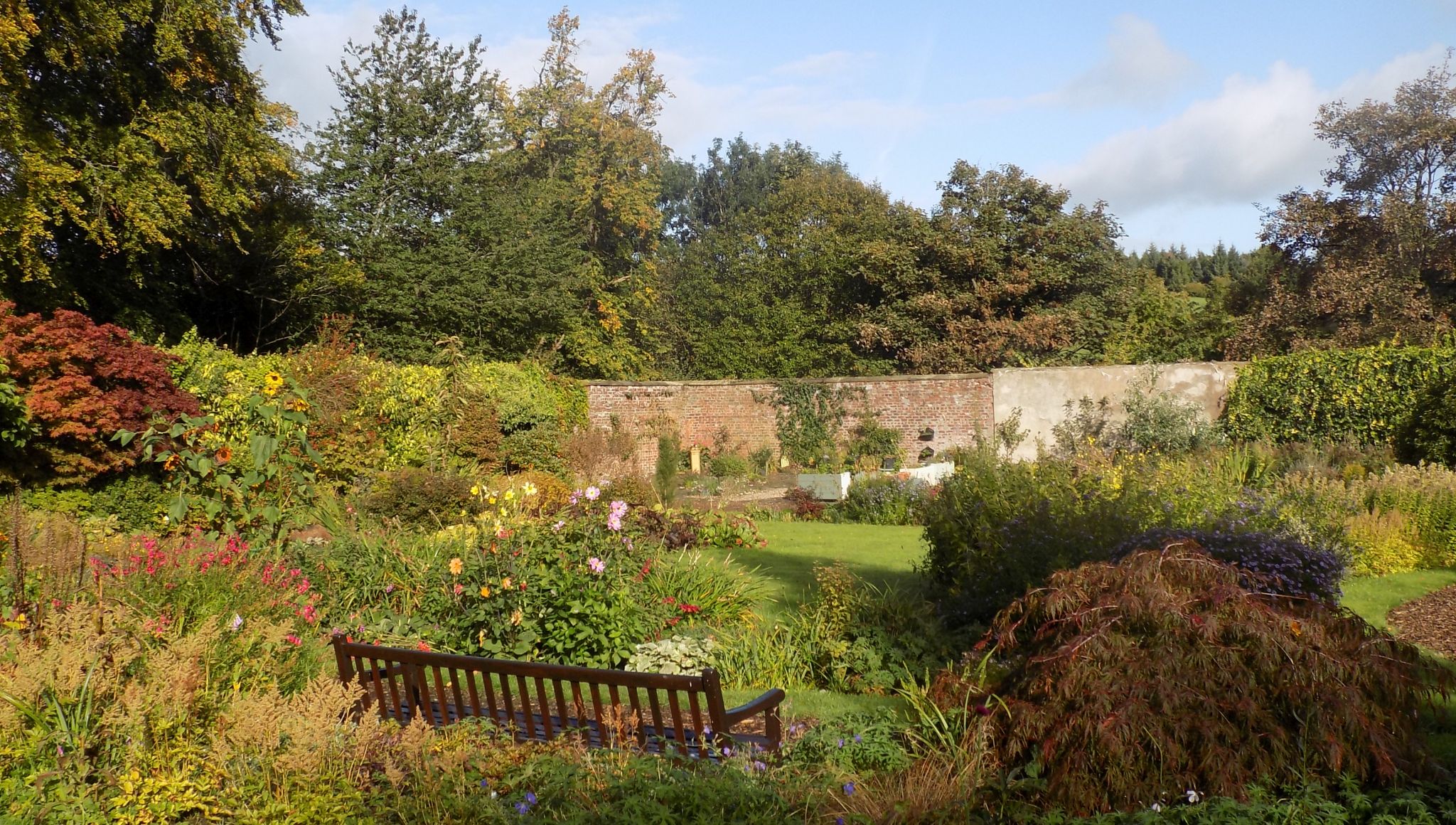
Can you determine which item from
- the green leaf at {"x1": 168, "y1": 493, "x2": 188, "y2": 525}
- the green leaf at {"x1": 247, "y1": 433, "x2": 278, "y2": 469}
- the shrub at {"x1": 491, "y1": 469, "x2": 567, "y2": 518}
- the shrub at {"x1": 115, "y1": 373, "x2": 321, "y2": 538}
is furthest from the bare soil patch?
the green leaf at {"x1": 168, "y1": 493, "x2": 188, "y2": 525}

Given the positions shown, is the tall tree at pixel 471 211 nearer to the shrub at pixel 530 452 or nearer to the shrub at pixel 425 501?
the shrub at pixel 530 452

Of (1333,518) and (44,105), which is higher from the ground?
(44,105)

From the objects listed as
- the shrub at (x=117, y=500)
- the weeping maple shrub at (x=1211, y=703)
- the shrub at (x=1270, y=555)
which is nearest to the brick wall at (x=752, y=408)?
the shrub at (x=117, y=500)

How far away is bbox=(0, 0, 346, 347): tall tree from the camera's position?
11.5 metres

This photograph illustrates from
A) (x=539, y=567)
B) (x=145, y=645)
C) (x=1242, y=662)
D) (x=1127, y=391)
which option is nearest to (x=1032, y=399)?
(x=1127, y=391)

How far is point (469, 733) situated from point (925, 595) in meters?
3.98

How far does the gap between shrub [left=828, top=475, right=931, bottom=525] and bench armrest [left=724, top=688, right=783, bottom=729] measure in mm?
9175

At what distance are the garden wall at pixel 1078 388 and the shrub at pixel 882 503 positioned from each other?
6014 mm

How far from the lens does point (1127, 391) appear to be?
58.9ft

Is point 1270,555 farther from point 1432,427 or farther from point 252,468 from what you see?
point 1432,427

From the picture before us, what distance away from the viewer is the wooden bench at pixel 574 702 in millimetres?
3250

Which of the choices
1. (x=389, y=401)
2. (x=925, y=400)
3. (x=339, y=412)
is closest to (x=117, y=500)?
(x=339, y=412)

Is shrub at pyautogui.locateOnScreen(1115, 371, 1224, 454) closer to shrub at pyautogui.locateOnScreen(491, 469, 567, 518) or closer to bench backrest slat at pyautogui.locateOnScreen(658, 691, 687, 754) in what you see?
shrub at pyautogui.locateOnScreen(491, 469, 567, 518)

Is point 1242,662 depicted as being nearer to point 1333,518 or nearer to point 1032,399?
point 1333,518
